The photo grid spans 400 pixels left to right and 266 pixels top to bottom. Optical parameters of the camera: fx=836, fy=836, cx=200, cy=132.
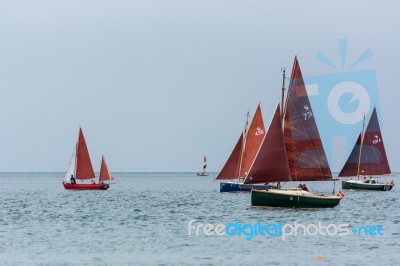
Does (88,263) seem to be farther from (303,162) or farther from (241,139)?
(241,139)

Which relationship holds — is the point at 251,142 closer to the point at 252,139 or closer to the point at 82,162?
the point at 252,139

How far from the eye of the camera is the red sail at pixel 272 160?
65.5 m

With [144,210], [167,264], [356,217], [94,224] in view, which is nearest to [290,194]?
[356,217]

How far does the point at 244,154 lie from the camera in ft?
332

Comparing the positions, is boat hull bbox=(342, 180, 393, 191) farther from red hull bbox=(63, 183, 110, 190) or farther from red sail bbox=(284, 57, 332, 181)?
red sail bbox=(284, 57, 332, 181)

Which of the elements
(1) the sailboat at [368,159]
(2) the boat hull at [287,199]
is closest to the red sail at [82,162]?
(1) the sailboat at [368,159]

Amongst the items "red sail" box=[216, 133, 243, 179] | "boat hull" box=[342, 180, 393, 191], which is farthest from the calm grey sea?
"boat hull" box=[342, 180, 393, 191]

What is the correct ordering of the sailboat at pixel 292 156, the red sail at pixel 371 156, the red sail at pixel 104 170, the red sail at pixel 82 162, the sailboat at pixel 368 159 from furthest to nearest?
1. the red sail at pixel 104 170
2. the red sail at pixel 371 156
3. the sailboat at pixel 368 159
4. the red sail at pixel 82 162
5. the sailboat at pixel 292 156

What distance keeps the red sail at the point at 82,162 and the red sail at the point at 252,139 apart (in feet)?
96.1

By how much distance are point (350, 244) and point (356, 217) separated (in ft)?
66.8

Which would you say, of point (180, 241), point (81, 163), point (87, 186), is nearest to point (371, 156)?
point (87, 186)

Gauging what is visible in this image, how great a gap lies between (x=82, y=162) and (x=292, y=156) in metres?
59.8

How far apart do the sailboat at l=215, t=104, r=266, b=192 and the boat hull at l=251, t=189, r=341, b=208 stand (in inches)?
1278

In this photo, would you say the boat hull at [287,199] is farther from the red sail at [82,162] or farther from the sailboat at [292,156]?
the red sail at [82,162]
